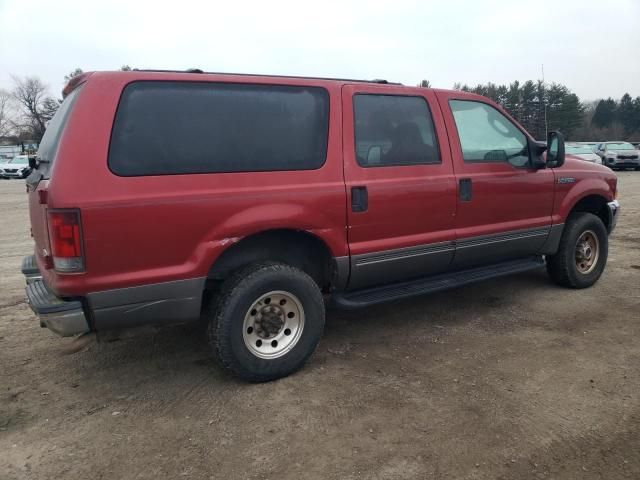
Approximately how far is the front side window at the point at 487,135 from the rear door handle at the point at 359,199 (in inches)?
43.5

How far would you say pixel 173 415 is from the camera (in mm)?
3012

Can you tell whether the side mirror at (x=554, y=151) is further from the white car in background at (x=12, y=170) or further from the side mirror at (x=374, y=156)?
the white car in background at (x=12, y=170)

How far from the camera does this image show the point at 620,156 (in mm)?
24688

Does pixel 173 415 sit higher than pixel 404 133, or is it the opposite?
pixel 404 133

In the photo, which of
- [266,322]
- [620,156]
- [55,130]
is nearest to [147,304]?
[266,322]

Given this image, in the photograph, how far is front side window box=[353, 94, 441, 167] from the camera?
3717 millimetres

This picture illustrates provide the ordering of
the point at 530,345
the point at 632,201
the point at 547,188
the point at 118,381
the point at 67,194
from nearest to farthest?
1. the point at 67,194
2. the point at 118,381
3. the point at 530,345
4. the point at 547,188
5. the point at 632,201

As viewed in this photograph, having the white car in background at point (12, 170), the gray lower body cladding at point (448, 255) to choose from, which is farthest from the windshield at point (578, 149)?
the white car in background at point (12, 170)

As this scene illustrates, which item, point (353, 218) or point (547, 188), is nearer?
point (353, 218)

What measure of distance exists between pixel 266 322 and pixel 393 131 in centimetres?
173

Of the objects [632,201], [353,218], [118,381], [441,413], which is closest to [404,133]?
[353,218]

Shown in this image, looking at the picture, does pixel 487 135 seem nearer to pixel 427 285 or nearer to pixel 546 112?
pixel 427 285

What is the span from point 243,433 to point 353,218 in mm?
1604

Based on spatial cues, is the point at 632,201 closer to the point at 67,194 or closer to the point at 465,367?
the point at 465,367
